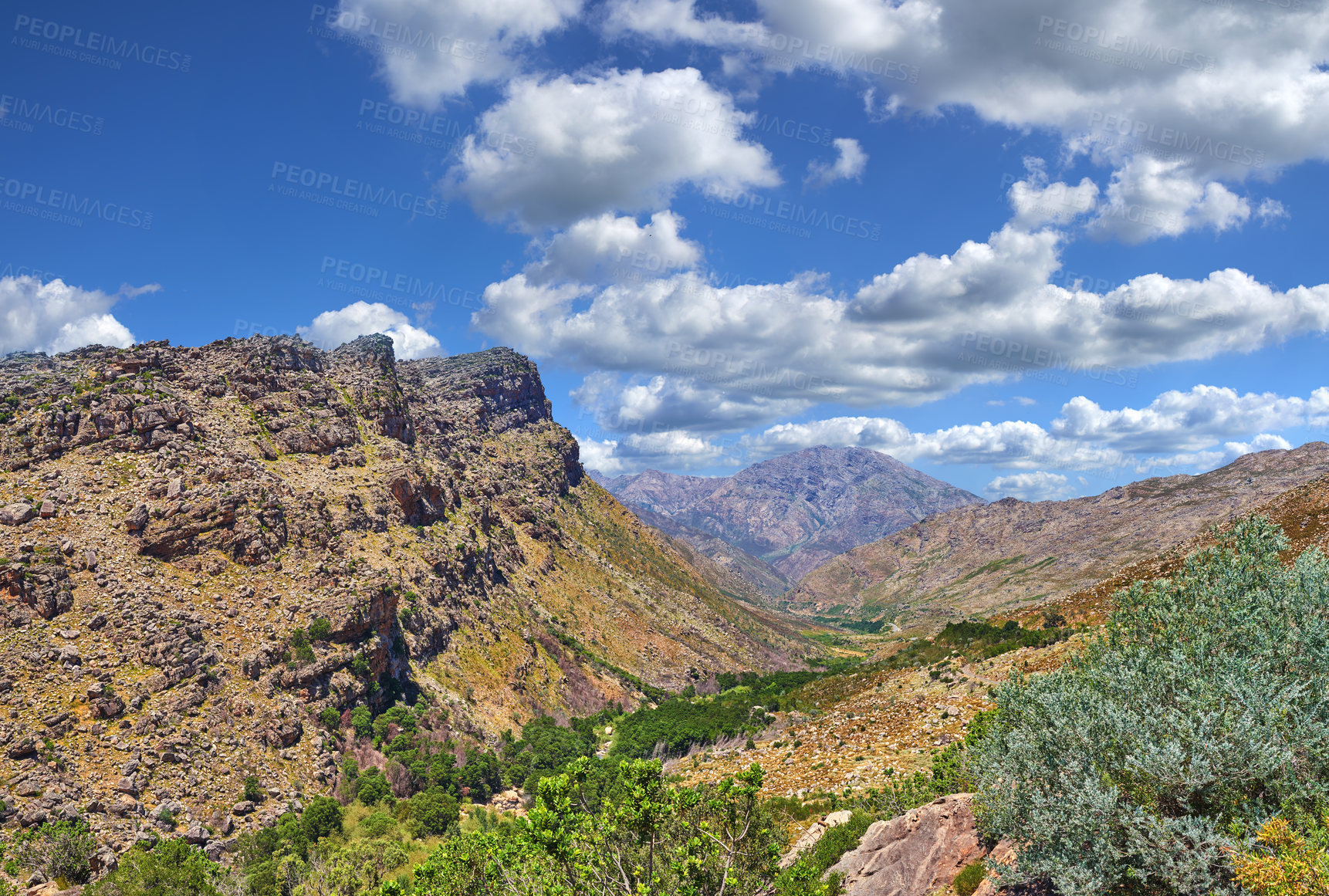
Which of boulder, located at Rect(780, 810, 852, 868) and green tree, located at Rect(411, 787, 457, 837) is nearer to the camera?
boulder, located at Rect(780, 810, 852, 868)

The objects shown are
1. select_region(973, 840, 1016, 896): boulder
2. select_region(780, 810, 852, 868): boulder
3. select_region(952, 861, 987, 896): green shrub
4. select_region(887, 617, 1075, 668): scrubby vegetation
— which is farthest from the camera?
select_region(887, 617, 1075, 668): scrubby vegetation

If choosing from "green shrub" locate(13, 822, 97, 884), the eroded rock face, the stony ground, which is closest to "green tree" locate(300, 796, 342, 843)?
"green shrub" locate(13, 822, 97, 884)

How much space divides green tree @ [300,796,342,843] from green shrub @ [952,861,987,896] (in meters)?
55.6

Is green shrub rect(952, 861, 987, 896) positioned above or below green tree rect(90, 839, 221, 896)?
above

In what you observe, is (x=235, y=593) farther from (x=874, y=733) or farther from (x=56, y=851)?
(x=874, y=733)

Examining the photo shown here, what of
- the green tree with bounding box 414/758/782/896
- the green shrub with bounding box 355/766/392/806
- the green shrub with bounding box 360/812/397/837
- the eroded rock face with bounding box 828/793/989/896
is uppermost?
the green tree with bounding box 414/758/782/896

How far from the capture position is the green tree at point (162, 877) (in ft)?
110

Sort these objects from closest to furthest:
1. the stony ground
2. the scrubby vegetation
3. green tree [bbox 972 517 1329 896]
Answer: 1. green tree [bbox 972 517 1329 896]
2. the stony ground
3. the scrubby vegetation

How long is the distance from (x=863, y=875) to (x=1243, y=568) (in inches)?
624

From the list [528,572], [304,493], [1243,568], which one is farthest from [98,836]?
[528,572]

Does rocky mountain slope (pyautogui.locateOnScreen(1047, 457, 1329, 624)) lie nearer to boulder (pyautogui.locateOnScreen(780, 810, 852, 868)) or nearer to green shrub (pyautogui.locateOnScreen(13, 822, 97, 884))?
boulder (pyautogui.locateOnScreen(780, 810, 852, 868))

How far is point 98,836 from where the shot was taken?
45.8 metres

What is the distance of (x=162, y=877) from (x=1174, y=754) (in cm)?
4734

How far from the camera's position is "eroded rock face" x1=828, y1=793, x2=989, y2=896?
19.1 m
